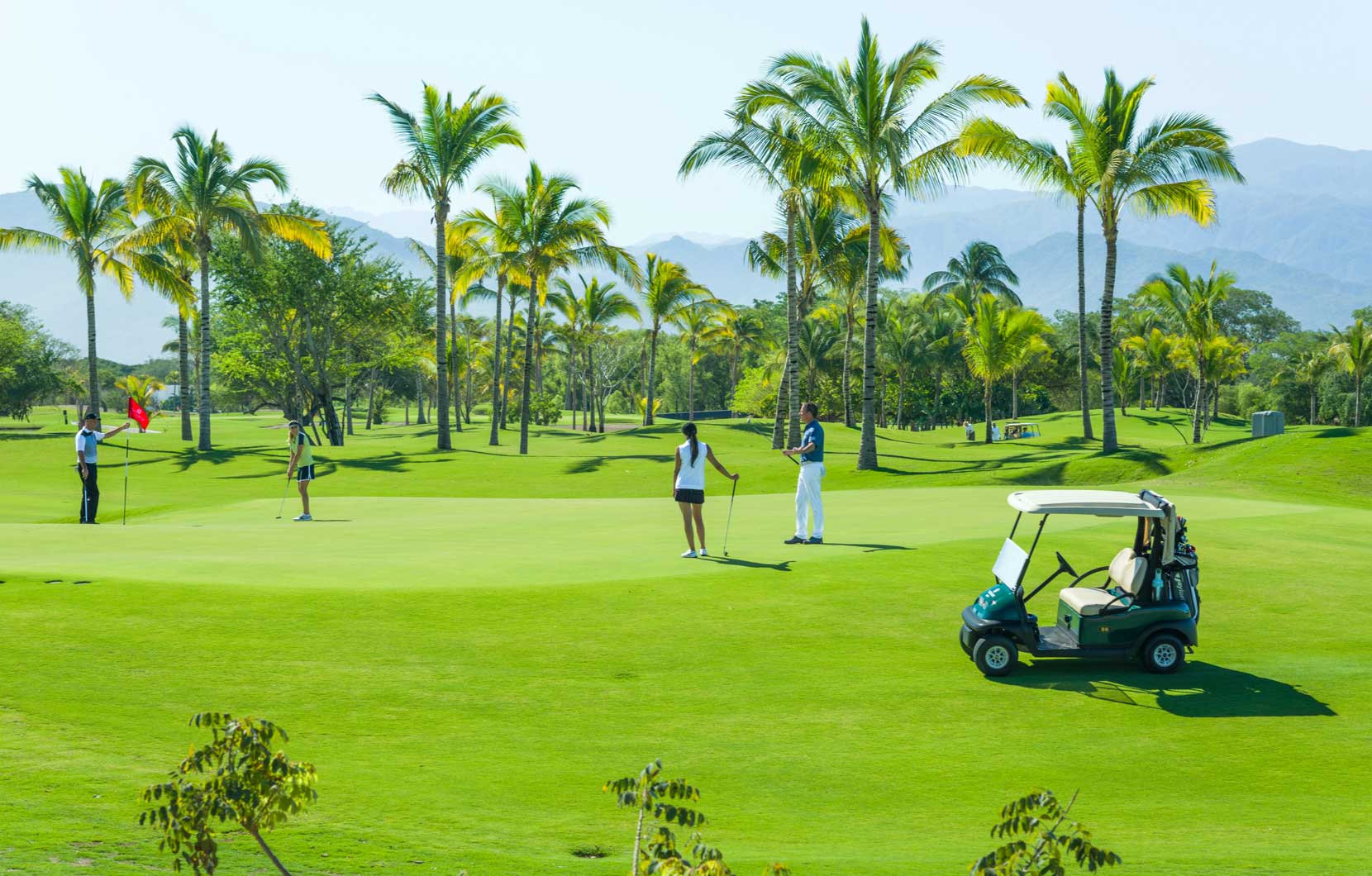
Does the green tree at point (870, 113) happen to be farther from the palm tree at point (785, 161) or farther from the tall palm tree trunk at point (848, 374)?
the tall palm tree trunk at point (848, 374)

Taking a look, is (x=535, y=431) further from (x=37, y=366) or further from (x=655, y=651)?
(x=655, y=651)

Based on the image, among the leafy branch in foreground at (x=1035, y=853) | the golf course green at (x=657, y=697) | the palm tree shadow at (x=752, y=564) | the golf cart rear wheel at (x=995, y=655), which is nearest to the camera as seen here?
the leafy branch in foreground at (x=1035, y=853)

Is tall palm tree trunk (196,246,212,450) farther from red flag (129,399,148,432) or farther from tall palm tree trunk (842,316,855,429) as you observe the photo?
tall palm tree trunk (842,316,855,429)

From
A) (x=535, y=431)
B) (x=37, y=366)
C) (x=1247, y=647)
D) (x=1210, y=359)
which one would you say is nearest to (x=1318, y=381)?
(x=1210, y=359)

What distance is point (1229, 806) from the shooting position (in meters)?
8.18

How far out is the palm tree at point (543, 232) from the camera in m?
49.4

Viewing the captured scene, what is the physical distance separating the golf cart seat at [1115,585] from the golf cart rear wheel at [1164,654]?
1.77ft

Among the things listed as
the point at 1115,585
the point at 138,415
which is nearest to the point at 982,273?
the point at 138,415

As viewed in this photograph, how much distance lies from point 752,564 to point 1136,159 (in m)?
28.1

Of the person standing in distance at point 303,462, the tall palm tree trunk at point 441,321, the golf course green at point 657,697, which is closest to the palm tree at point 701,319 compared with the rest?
the tall palm tree trunk at point 441,321

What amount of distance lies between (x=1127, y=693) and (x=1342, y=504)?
2218 cm

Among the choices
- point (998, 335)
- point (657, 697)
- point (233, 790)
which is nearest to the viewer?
point (233, 790)

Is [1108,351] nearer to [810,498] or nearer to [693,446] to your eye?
[810,498]

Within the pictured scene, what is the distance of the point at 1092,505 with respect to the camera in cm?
1145
